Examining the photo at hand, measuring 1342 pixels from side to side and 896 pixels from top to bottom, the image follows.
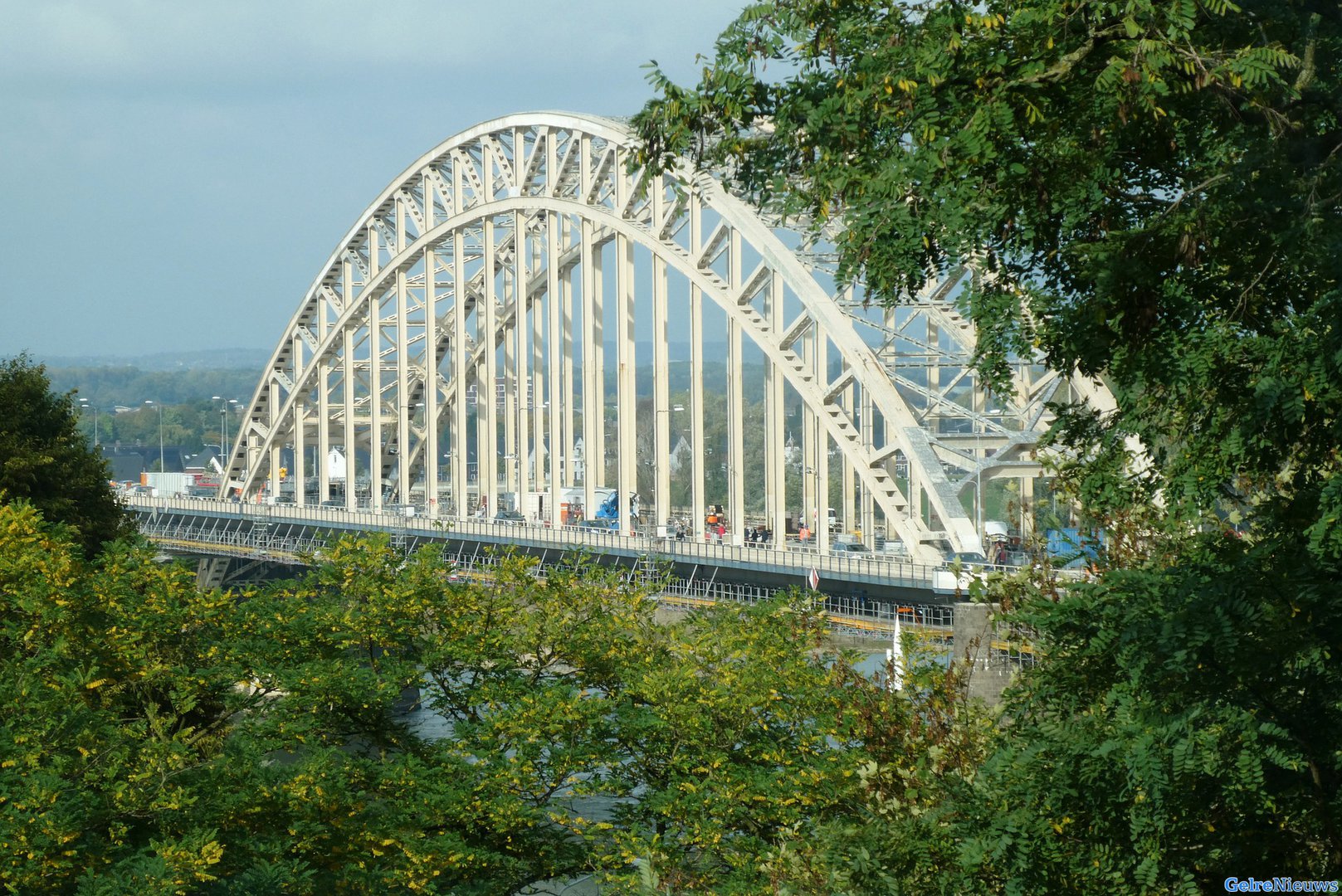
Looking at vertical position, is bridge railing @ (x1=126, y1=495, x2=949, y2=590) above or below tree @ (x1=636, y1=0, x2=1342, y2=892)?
below

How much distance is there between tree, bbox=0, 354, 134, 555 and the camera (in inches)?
1563

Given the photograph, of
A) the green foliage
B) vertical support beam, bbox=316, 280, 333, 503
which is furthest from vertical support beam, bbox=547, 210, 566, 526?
the green foliage

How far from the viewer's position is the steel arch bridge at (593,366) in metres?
54.2

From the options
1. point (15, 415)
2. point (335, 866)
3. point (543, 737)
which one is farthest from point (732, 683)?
point (15, 415)

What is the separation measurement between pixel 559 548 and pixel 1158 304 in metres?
58.6

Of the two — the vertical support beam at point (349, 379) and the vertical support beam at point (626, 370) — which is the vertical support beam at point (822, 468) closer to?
the vertical support beam at point (626, 370)

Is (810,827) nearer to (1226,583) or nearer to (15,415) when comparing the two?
(1226,583)

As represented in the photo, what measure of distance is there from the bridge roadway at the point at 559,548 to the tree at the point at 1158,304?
12.5m

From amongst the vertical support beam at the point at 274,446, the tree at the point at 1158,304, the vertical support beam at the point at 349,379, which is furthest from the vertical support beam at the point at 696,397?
the tree at the point at 1158,304

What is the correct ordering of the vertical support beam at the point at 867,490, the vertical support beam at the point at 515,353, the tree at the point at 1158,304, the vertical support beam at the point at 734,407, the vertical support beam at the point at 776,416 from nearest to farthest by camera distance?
the tree at the point at 1158,304
the vertical support beam at the point at 867,490
the vertical support beam at the point at 776,416
the vertical support beam at the point at 734,407
the vertical support beam at the point at 515,353

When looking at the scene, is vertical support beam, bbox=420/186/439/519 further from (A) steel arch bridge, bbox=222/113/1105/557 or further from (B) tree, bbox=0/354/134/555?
(B) tree, bbox=0/354/134/555

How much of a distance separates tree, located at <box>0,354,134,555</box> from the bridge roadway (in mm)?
5732

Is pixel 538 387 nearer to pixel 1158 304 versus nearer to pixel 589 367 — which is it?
pixel 589 367

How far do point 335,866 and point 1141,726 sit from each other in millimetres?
10983
